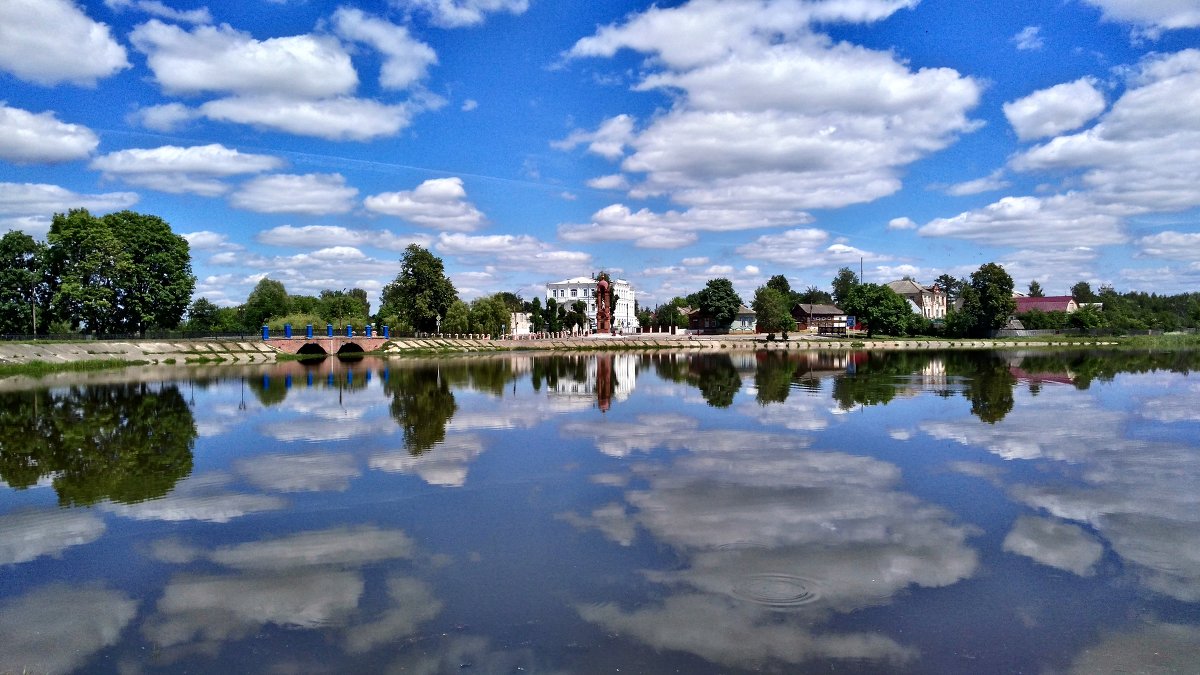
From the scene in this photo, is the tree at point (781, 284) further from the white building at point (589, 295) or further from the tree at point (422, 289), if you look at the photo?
the tree at point (422, 289)

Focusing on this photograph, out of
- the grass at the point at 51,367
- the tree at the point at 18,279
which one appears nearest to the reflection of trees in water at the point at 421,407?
the grass at the point at 51,367

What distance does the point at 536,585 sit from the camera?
27.0 ft

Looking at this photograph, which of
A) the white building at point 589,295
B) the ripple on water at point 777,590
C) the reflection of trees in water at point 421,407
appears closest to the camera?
the ripple on water at point 777,590

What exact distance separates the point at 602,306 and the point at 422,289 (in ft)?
140

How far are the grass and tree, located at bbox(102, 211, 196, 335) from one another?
1356cm

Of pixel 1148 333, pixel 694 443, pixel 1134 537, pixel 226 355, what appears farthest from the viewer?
pixel 1148 333

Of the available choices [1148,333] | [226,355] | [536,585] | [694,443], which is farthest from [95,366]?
[1148,333]

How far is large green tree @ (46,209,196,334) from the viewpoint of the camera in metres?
62.7

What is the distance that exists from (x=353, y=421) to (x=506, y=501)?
11550 millimetres

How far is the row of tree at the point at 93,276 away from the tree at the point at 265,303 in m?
56.8

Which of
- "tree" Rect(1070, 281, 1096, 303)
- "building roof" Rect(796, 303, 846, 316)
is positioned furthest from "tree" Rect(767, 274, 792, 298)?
"tree" Rect(1070, 281, 1096, 303)

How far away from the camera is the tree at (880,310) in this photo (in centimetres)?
11850

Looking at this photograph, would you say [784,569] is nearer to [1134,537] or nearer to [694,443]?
A: [1134,537]

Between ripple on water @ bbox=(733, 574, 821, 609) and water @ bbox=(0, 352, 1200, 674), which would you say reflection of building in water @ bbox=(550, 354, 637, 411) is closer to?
water @ bbox=(0, 352, 1200, 674)
